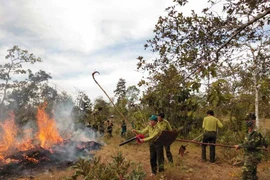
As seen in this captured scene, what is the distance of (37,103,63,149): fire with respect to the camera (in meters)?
14.5

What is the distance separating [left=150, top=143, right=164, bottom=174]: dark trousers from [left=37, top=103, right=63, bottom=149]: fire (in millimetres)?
7302

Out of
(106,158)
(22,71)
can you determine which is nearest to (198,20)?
(106,158)

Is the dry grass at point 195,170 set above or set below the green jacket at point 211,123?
below

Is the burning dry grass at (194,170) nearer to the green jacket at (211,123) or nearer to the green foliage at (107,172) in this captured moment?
the green foliage at (107,172)

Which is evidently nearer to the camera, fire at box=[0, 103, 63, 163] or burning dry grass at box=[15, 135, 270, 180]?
burning dry grass at box=[15, 135, 270, 180]

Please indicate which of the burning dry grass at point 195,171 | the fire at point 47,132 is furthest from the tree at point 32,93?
the burning dry grass at point 195,171

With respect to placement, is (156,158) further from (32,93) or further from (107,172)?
(32,93)

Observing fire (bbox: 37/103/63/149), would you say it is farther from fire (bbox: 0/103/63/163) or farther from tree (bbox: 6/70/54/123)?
tree (bbox: 6/70/54/123)

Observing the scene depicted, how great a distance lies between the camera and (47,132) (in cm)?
1537

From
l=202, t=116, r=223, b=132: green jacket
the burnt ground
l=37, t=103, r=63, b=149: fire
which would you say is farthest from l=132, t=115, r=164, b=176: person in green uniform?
l=37, t=103, r=63, b=149: fire

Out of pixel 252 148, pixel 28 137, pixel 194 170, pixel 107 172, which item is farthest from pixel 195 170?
pixel 28 137

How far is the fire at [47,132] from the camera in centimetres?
1445

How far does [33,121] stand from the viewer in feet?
60.4

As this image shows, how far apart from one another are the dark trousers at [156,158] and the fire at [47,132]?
7.30 m
